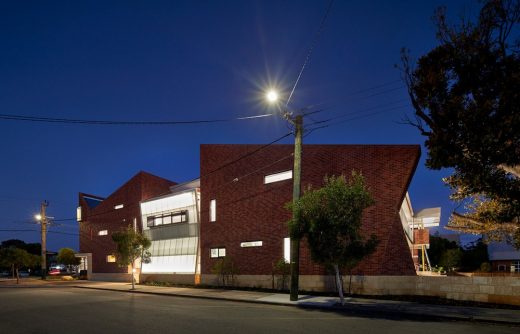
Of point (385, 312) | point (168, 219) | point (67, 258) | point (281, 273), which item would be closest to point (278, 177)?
point (281, 273)

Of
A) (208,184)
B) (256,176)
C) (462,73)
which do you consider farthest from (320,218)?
(208,184)

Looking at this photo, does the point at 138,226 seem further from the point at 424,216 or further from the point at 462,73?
the point at 462,73

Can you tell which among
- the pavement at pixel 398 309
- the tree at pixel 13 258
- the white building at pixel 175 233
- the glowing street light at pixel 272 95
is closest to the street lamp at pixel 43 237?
the tree at pixel 13 258

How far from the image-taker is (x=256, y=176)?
28.6m

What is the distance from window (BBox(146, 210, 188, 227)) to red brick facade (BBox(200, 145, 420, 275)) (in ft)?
9.58

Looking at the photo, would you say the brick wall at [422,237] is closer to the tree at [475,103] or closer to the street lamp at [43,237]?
the tree at [475,103]

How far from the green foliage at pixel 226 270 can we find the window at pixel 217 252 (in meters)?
1.20

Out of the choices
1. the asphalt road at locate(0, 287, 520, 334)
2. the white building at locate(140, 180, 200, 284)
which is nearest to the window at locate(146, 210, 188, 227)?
the white building at locate(140, 180, 200, 284)

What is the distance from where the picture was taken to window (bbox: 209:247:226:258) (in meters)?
30.2

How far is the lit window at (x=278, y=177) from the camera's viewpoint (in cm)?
2674

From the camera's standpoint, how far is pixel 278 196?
2706 cm

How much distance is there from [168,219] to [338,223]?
2220 cm

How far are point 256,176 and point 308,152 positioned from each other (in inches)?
189

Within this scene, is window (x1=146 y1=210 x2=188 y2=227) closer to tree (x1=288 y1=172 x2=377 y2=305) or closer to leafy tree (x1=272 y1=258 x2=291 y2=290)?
leafy tree (x1=272 y1=258 x2=291 y2=290)
